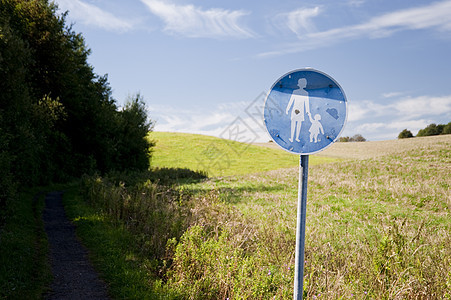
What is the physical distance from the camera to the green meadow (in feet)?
19.3

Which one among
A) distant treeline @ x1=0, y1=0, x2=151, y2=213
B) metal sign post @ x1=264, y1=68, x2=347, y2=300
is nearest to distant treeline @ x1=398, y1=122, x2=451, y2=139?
distant treeline @ x1=0, y1=0, x2=151, y2=213

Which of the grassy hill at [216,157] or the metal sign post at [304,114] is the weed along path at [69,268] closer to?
the metal sign post at [304,114]

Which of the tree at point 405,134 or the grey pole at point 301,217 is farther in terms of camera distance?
the tree at point 405,134

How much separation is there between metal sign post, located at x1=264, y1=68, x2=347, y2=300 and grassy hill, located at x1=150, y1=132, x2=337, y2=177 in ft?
142

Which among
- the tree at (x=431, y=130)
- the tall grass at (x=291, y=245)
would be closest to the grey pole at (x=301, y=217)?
the tall grass at (x=291, y=245)

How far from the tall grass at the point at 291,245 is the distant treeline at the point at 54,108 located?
6.04 metres

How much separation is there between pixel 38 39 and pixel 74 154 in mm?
10506

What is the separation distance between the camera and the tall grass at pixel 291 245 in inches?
227

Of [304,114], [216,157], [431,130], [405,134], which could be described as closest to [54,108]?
[304,114]

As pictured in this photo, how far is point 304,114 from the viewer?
13.1 feet

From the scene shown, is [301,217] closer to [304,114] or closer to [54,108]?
[304,114]

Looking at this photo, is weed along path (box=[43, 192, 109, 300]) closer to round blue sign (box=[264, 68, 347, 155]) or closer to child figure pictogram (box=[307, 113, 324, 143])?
round blue sign (box=[264, 68, 347, 155])

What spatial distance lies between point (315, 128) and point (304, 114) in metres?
0.20

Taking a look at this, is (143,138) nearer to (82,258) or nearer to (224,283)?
(82,258)
